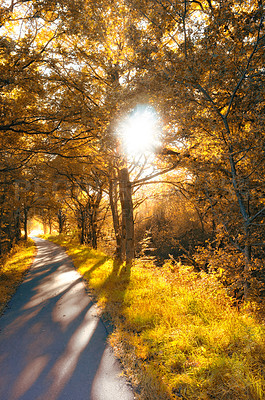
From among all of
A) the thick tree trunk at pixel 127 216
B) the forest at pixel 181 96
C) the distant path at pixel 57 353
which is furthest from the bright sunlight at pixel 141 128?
the distant path at pixel 57 353

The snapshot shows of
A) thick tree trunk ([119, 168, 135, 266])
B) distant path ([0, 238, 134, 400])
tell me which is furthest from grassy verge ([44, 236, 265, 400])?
thick tree trunk ([119, 168, 135, 266])

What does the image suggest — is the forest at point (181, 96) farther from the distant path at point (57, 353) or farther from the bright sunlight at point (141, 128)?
the distant path at point (57, 353)

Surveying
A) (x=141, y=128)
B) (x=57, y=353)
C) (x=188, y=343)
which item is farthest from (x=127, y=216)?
(x=188, y=343)

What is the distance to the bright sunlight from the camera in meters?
5.84

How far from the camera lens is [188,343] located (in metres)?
3.63

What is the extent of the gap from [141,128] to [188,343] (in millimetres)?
5408

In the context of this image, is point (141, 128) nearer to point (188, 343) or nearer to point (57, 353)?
point (188, 343)

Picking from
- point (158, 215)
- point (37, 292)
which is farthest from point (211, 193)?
point (158, 215)

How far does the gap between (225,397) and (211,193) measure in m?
3.44

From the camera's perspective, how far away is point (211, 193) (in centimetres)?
493

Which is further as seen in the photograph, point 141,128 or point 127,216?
point 127,216

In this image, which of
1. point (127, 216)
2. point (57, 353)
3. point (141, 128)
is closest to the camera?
point (57, 353)

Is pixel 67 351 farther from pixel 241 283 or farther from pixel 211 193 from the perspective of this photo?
pixel 211 193

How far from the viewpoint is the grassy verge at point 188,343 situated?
2.79 meters
